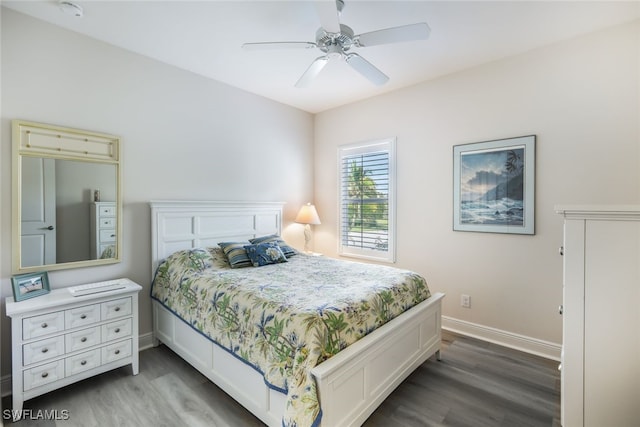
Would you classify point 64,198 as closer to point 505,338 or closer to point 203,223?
point 203,223

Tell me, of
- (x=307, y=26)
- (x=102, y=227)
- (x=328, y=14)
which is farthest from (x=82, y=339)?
(x=307, y=26)

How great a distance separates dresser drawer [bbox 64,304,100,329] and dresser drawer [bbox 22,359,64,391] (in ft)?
0.79

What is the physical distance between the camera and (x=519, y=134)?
281 centimetres

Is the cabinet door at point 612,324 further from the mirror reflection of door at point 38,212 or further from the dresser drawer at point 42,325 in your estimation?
the mirror reflection of door at point 38,212

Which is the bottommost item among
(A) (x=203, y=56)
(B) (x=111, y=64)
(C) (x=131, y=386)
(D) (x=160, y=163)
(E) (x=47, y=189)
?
(C) (x=131, y=386)

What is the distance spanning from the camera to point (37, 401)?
2055 mm

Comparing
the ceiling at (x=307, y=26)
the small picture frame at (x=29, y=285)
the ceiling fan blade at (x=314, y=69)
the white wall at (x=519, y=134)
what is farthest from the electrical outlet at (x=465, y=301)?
the small picture frame at (x=29, y=285)

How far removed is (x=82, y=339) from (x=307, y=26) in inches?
113

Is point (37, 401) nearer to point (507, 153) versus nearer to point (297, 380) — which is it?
point (297, 380)

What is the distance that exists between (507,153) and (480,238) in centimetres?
86

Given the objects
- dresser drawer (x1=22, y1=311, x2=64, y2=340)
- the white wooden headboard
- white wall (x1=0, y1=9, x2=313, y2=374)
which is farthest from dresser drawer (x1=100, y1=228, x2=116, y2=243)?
dresser drawer (x1=22, y1=311, x2=64, y2=340)

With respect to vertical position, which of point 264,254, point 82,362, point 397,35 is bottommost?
point 82,362

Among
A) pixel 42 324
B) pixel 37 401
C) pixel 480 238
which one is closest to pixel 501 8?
pixel 480 238

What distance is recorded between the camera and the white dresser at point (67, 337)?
1.90m
